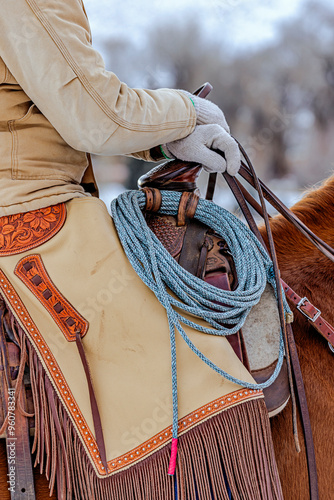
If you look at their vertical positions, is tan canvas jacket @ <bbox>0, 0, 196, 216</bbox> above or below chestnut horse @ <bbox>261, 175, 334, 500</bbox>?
above

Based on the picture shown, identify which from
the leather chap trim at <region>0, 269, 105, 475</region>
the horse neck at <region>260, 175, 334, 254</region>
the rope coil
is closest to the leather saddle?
the rope coil

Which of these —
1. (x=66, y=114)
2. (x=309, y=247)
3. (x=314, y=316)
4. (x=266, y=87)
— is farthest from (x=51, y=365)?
(x=266, y=87)

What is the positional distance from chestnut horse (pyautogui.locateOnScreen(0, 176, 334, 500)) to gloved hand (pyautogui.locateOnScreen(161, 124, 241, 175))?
365 mm

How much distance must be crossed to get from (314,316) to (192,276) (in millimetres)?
410

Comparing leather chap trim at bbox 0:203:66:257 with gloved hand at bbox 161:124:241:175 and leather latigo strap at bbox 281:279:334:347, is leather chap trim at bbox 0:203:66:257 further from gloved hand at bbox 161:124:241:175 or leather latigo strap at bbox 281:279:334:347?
leather latigo strap at bbox 281:279:334:347

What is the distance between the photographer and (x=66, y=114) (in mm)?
1324

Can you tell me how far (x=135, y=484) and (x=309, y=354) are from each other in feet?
2.13

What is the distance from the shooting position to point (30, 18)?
1.27m

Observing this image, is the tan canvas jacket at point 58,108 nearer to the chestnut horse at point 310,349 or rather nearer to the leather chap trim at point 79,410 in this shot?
the leather chap trim at point 79,410

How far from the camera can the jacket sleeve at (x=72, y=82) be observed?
1274mm

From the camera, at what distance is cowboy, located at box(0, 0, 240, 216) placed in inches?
50.4

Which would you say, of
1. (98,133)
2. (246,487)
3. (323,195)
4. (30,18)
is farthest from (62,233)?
(323,195)

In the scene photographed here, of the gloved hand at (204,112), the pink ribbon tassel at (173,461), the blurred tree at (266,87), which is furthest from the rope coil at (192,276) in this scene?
the blurred tree at (266,87)

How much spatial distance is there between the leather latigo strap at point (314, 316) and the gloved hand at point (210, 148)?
44 cm
